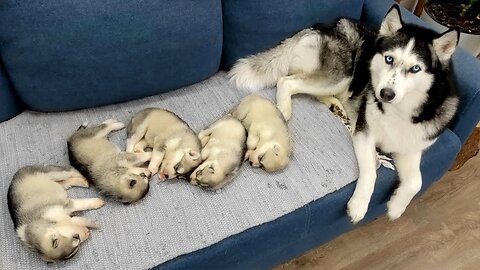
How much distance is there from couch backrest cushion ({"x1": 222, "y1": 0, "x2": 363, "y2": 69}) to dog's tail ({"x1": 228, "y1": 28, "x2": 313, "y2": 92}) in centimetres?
3

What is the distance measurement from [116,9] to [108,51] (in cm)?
15

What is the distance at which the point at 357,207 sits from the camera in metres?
1.58

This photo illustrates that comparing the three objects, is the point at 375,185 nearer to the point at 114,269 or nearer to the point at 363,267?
the point at 363,267

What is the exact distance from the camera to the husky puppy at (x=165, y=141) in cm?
151

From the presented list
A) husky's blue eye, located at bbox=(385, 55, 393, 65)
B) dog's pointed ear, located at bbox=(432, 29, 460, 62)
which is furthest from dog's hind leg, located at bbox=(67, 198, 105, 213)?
dog's pointed ear, located at bbox=(432, 29, 460, 62)

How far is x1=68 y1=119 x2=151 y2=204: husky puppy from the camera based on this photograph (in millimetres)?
1420

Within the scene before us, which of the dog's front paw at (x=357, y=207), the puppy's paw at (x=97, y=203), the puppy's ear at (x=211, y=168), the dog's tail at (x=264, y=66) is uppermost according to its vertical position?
the dog's tail at (x=264, y=66)

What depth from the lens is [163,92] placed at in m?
1.86

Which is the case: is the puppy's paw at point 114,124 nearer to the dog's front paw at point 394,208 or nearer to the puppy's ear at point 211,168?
the puppy's ear at point 211,168

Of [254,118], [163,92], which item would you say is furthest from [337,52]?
[163,92]

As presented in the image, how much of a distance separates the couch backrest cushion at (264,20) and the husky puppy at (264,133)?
Result: 0.83 feet

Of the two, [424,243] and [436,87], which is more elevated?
[436,87]

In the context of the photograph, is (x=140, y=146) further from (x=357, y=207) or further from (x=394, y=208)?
(x=394, y=208)

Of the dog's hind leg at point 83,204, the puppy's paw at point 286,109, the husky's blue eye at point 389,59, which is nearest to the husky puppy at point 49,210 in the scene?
the dog's hind leg at point 83,204
